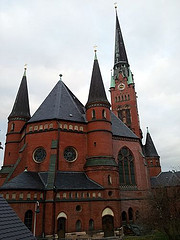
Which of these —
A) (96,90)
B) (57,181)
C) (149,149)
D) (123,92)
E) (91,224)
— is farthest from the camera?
(123,92)

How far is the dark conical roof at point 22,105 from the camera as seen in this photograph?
32425 mm

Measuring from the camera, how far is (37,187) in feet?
65.1

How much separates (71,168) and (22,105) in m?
15.2

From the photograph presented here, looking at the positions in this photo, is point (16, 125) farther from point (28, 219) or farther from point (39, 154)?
point (28, 219)

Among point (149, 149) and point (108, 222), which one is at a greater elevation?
point (149, 149)

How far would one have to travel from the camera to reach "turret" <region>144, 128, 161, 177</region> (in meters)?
49.4

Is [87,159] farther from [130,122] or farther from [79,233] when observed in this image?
[130,122]

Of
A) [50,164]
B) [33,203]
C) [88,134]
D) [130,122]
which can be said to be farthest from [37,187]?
[130,122]

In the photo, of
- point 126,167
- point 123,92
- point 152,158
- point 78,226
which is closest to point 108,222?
point 78,226

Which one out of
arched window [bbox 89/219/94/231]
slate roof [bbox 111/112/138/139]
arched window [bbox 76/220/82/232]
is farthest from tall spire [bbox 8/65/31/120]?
arched window [bbox 89/219/94/231]

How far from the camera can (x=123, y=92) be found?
5484 centimetres

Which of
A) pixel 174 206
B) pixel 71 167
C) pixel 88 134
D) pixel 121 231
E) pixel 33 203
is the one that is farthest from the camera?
pixel 88 134

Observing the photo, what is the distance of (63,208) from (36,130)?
33.2ft

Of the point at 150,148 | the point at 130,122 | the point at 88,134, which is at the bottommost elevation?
the point at 88,134
